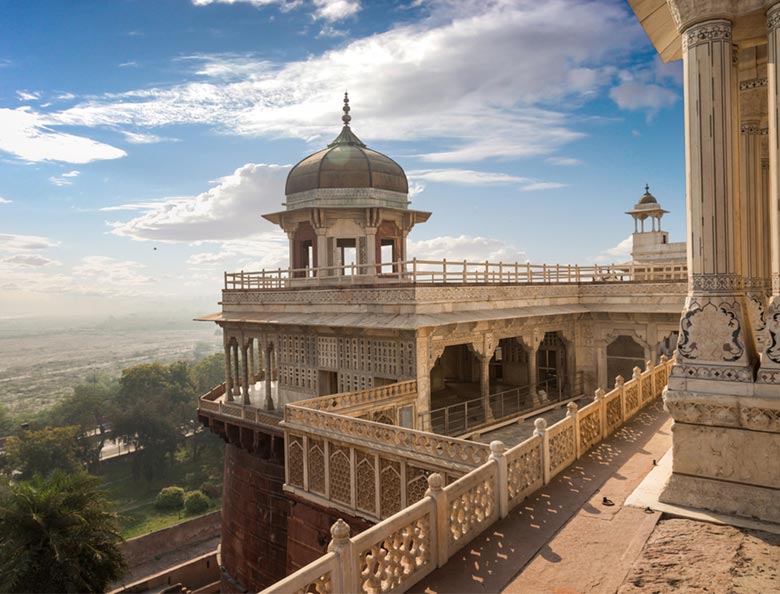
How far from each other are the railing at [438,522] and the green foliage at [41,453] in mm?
44316

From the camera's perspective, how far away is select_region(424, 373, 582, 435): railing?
46.8ft

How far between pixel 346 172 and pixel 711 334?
1717 centimetres

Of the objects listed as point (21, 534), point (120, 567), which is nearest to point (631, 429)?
point (120, 567)

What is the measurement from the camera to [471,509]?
21.0 feet

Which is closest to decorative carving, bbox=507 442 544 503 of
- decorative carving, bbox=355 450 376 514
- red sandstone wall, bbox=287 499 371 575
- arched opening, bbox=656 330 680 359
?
decorative carving, bbox=355 450 376 514

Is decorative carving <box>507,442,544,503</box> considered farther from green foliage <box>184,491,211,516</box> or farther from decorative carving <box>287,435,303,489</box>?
green foliage <box>184,491,211,516</box>

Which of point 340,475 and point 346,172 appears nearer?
point 340,475

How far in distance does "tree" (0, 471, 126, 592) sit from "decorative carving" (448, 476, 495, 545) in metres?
13.2

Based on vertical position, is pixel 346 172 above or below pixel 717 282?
above

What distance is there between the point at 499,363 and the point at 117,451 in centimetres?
5125

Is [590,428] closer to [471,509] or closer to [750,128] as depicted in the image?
[471,509]

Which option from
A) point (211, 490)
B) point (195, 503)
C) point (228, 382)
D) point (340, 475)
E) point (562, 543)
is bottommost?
point (211, 490)

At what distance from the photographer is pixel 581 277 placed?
20.3m

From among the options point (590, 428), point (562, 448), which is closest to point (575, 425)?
point (562, 448)
